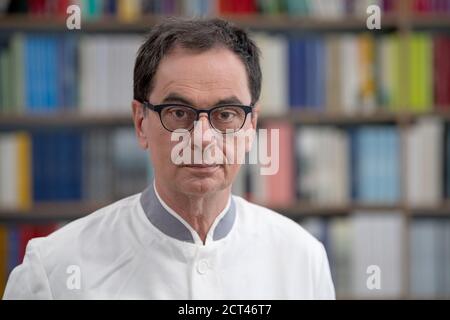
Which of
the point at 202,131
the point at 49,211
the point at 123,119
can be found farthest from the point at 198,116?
the point at 49,211

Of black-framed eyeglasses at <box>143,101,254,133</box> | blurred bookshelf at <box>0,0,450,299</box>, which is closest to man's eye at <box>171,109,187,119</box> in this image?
black-framed eyeglasses at <box>143,101,254,133</box>

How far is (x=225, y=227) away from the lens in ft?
3.05

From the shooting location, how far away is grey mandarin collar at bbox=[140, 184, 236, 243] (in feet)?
2.99

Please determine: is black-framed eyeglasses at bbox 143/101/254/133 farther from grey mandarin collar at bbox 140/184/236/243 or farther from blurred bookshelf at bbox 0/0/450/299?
blurred bookshelf at bbox 0/0/450/299

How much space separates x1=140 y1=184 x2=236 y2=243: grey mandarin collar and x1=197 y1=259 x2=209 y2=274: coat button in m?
0.03

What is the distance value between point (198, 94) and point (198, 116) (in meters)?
0.02

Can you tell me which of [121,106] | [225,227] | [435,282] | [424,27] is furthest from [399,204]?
[225,227]

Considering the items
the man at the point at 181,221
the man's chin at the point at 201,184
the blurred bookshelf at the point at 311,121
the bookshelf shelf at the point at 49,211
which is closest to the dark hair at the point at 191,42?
the man at the point at 181,221

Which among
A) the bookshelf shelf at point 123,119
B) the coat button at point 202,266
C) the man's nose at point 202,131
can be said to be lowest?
the coat button at point 202,266

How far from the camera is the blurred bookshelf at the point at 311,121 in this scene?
2.19 m

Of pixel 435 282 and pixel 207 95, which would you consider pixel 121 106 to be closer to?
pixel 435 282

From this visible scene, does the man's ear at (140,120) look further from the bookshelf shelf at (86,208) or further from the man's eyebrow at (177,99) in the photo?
the bookshelf shelf at (86,208)

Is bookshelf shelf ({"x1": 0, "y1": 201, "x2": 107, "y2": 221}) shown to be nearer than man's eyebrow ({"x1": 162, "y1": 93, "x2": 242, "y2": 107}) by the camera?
No

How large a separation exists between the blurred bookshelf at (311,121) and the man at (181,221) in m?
1.20
